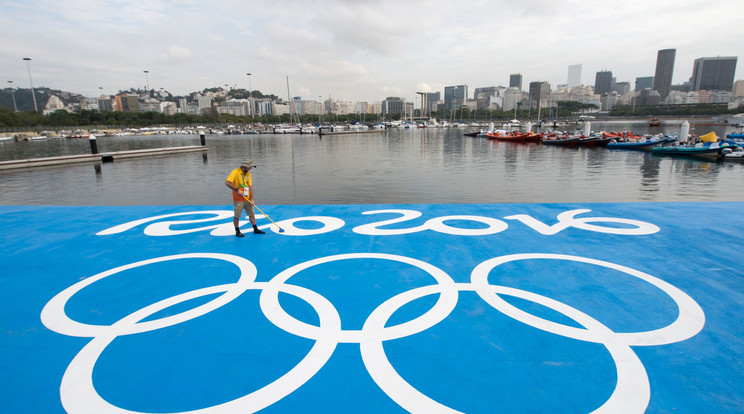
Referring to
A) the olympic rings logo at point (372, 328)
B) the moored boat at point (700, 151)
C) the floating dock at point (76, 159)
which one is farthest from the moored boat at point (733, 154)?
the floating dock at point (76, 159)

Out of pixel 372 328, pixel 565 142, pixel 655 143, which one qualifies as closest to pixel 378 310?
pixel 372 328

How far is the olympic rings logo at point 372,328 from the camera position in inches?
134

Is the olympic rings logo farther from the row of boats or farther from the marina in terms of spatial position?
the row of boats

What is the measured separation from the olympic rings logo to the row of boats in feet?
112

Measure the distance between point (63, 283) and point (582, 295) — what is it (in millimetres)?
8112

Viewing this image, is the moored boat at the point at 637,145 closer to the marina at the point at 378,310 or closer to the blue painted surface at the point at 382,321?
the marina at the point at 378,310

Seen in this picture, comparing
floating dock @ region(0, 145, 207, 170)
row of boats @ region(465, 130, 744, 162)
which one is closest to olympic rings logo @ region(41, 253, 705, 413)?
floating dock @ region(0, 145, 207, 170)

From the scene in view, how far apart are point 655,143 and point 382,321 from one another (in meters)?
45.3

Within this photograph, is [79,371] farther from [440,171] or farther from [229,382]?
[440,171]

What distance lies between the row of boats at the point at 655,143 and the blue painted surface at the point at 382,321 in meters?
29.8

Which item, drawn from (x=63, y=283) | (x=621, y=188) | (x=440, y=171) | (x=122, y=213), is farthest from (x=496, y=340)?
(x=440, y=171)

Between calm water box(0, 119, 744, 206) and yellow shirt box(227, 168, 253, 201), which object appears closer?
yellow shirt box(227, 168, 253, 201)

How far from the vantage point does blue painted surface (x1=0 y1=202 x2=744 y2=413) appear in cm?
348

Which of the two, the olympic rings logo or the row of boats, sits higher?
the row of boats
